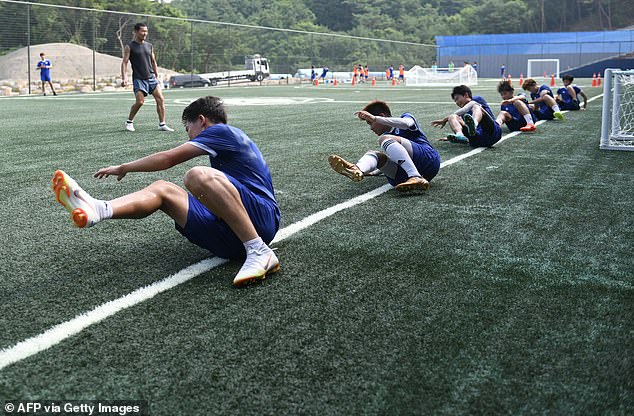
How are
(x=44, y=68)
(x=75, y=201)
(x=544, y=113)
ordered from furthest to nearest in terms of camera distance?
(x=44, y=68) < (x=544, y=113) < (x=75, y=201)

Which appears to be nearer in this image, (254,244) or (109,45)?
(254,244)

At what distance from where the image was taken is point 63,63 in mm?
31359

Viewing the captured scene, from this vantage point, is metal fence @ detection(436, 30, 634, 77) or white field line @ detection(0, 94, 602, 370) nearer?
white field line @ detection(0, 94, 602, 370)

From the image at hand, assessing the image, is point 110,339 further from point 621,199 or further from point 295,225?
point 621,199

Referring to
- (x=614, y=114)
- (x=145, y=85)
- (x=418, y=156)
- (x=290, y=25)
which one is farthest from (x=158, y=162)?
(x=290, y=25)

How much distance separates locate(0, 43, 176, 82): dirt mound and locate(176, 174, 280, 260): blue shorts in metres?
27.6

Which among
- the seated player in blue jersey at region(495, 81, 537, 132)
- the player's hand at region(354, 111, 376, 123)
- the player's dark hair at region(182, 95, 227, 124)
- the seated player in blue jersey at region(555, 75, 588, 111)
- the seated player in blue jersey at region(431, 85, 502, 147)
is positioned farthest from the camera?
the seated player in blue jersey at region(555, 75, 588, 111)

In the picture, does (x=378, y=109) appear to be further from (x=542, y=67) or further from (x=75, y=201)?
(x=542, y=67)

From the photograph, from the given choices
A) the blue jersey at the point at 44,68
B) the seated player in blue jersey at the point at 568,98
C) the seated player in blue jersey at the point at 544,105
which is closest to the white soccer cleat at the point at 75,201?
the seated player in blue jersey at the point at 544,105

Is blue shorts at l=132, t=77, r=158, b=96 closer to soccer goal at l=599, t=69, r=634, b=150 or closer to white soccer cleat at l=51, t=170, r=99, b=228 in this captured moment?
soccer goal at l=599, t=69, r=634, b=150

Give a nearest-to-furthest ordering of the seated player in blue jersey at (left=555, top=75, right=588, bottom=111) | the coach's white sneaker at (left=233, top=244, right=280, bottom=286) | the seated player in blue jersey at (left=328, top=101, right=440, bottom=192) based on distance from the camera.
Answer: the coach's white sneaker at (left=233, top=244, right=280, bottom=286) → the seated player in blue jersey at (left=328, top=101, right=440, bottom=192) → the seated player in blue jersey at (left=555, top=75, right=588, bottom=111)

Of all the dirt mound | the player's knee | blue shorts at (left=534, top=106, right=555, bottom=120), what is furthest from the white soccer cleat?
the dirt mound

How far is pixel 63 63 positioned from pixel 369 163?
2905 cm

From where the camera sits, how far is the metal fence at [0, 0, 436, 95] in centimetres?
2869
